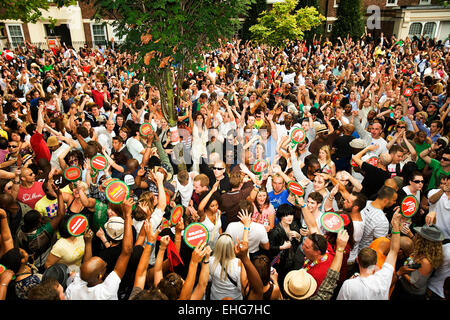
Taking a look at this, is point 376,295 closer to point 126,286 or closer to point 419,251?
point 419,251

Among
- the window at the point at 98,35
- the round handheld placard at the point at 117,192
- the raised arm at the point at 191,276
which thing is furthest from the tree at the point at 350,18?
the raised arm at the point at 191,276

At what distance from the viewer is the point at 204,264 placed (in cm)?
268

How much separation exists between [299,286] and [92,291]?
6.00 ft

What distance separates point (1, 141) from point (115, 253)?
162 inches

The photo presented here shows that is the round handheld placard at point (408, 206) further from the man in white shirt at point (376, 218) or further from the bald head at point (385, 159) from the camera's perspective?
the bald head at point (385, 159)

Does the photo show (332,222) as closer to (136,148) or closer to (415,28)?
(136,148)

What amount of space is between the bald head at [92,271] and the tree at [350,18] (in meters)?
29.3

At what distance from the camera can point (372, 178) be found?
461cm

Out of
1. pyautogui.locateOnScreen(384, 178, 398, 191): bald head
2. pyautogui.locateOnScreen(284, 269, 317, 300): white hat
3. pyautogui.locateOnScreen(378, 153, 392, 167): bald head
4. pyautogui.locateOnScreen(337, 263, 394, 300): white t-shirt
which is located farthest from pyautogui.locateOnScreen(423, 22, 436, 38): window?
pyautogui.locateOnScreen(284, 269, 317, 300): white hat

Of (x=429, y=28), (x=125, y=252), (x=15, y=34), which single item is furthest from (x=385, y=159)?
(x=429, y=28)

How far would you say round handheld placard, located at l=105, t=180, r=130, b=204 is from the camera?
3342mm

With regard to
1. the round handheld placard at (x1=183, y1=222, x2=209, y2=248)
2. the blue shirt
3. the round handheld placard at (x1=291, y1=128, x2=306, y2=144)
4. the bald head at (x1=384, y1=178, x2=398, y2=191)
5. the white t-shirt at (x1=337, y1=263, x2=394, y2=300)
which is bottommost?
the blue shirt

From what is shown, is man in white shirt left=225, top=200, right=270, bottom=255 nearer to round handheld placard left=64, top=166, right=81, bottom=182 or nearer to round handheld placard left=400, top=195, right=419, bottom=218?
→ round handheld placard left=400, top=195, right=419, bottom=218

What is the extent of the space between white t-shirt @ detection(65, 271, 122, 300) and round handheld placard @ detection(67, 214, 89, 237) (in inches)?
20.1
